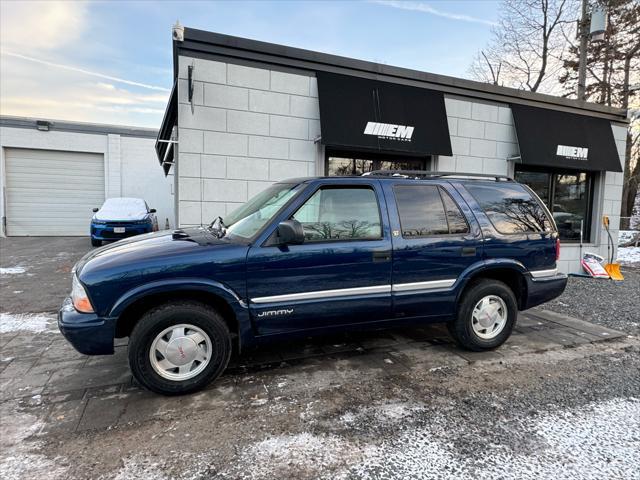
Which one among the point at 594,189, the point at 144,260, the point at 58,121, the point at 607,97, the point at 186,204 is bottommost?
the point at 144,260

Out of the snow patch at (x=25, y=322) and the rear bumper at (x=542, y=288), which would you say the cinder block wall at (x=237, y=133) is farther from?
the rear bumper at (x=542, y=288)

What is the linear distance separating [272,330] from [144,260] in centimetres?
122

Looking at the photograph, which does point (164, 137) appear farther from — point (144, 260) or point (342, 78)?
point (144, 260)

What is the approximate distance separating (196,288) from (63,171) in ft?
56.6

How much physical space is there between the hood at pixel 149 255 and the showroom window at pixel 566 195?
890 centimetres

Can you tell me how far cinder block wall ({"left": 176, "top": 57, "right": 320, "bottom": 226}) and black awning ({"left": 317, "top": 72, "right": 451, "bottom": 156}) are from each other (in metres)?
0.43

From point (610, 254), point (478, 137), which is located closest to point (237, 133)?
point (478, 137)

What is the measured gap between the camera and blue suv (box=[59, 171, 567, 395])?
121 inches

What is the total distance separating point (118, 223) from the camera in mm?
11531

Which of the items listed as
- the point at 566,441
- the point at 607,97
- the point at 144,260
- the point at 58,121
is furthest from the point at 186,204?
the point at 607,97

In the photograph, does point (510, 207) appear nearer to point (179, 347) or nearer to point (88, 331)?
point (179, 347)

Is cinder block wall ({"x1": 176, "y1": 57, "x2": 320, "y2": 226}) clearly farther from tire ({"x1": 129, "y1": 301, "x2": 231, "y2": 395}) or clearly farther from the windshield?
tire ({"x1": 129, "y1": 301, "x2": 231, "y2": 395})

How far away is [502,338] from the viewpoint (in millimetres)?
4293

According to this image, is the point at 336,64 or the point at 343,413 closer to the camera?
the point at 343,413
